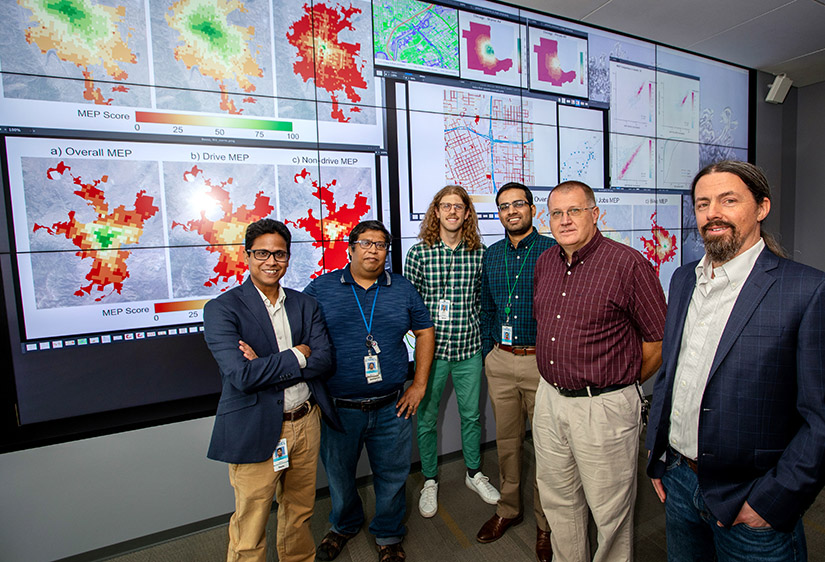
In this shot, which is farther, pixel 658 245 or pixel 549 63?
pixel 658 245

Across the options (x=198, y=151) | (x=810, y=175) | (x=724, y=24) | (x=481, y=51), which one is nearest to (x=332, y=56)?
(x=198, y=151)

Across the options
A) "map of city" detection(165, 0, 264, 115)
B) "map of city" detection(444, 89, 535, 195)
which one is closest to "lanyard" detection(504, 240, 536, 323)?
"map of city" detection(444, 89, 535, 195)

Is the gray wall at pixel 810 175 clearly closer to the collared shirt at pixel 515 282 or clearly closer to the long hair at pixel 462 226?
the collared shirt at pixel 515 282

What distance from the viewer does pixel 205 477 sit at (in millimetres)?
2180

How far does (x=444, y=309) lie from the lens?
7.50ft

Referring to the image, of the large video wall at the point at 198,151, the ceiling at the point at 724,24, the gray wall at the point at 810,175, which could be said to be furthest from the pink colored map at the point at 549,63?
the gray wall at the point at 810,175

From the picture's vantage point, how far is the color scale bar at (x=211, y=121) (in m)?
2.03

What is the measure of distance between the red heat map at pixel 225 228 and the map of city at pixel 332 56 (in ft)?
1.98

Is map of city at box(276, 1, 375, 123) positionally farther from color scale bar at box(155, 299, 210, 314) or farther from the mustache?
the mustache

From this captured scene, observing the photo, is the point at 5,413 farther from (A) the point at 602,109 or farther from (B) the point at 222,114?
(A) the point at 602,109

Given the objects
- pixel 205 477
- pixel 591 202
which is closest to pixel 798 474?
pixel 591 202

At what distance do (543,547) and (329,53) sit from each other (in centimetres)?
291

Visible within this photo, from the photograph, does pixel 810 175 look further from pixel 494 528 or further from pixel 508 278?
pixel 494 528

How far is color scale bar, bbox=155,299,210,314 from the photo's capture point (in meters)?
2.10
